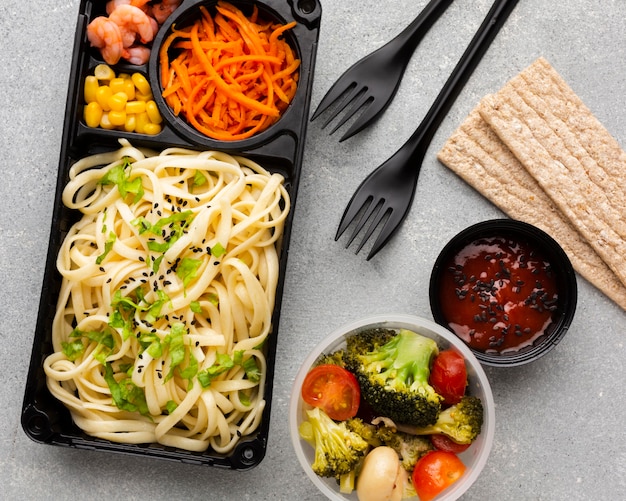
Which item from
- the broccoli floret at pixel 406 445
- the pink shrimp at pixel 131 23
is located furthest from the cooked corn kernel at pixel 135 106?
the broccoli floret at pixel 406 445

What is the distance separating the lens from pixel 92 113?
2.80m

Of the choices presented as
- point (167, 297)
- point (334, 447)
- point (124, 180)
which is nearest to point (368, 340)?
point (334, 447)

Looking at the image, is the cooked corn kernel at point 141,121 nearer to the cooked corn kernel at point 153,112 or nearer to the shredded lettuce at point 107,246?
the cooked corn kernel at point 153,112

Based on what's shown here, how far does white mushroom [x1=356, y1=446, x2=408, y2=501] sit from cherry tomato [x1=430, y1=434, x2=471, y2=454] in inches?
7.8

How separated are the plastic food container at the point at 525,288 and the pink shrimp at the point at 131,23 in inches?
58.5

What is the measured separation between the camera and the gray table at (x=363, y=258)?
304 centimetres

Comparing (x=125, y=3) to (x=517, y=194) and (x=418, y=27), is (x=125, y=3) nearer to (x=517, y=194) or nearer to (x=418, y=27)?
(x=418, y=27)

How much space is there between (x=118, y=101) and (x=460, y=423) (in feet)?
6.01

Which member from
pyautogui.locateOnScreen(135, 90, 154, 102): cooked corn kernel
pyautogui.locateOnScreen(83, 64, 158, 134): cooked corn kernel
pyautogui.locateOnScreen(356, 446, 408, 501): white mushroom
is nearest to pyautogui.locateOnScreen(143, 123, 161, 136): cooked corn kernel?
pyautogui.locateOnScreen(83, 64, 158, 134): cooked corn kernel

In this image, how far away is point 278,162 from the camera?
2883 mm

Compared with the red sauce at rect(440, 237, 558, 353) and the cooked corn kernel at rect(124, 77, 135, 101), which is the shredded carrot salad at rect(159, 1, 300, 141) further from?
the red sauce at rect(440, 237, 558, 353)

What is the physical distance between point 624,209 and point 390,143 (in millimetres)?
1051

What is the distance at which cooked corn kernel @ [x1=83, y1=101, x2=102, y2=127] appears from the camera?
2801 millimetres

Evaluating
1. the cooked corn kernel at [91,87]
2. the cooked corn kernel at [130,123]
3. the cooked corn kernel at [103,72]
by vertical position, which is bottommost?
the cooked corn kernel at [130,123]
